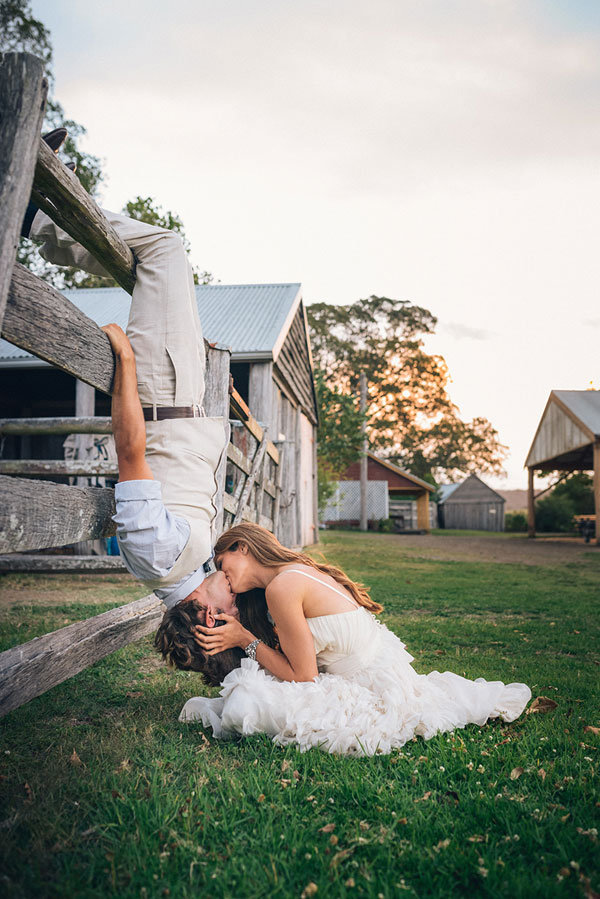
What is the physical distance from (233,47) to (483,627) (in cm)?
807

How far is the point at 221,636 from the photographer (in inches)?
107

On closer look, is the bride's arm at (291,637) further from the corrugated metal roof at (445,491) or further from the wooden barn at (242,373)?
the corrugated metal roof at (445,491)

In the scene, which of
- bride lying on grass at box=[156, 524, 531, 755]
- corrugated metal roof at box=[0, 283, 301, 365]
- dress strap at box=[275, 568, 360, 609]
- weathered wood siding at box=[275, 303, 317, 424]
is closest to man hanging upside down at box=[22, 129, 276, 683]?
bride lying on grass at box=[156, 524, 531, 755]

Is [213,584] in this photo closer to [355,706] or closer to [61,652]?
[61,652]

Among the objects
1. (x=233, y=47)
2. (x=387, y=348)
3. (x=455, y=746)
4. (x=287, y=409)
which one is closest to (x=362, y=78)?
(x=233, y=47)

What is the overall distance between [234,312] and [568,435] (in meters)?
12.2

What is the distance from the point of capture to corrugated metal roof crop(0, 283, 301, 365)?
33.3ft

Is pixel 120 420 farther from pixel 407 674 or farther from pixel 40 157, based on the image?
pixel 407 674

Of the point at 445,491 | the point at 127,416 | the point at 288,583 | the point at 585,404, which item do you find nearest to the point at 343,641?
the point at 288,583

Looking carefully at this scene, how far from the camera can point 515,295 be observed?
14.2m

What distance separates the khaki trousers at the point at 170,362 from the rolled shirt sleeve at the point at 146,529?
10 centimetres

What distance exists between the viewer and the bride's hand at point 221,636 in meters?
2.66

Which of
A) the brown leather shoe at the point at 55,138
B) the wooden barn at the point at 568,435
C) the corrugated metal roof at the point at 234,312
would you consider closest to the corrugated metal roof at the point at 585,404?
the wooden barn at the point at 568,435

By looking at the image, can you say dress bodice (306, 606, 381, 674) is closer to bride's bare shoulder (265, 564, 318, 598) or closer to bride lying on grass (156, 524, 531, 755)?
bride lying on grass (156, 524, 531, 755)
